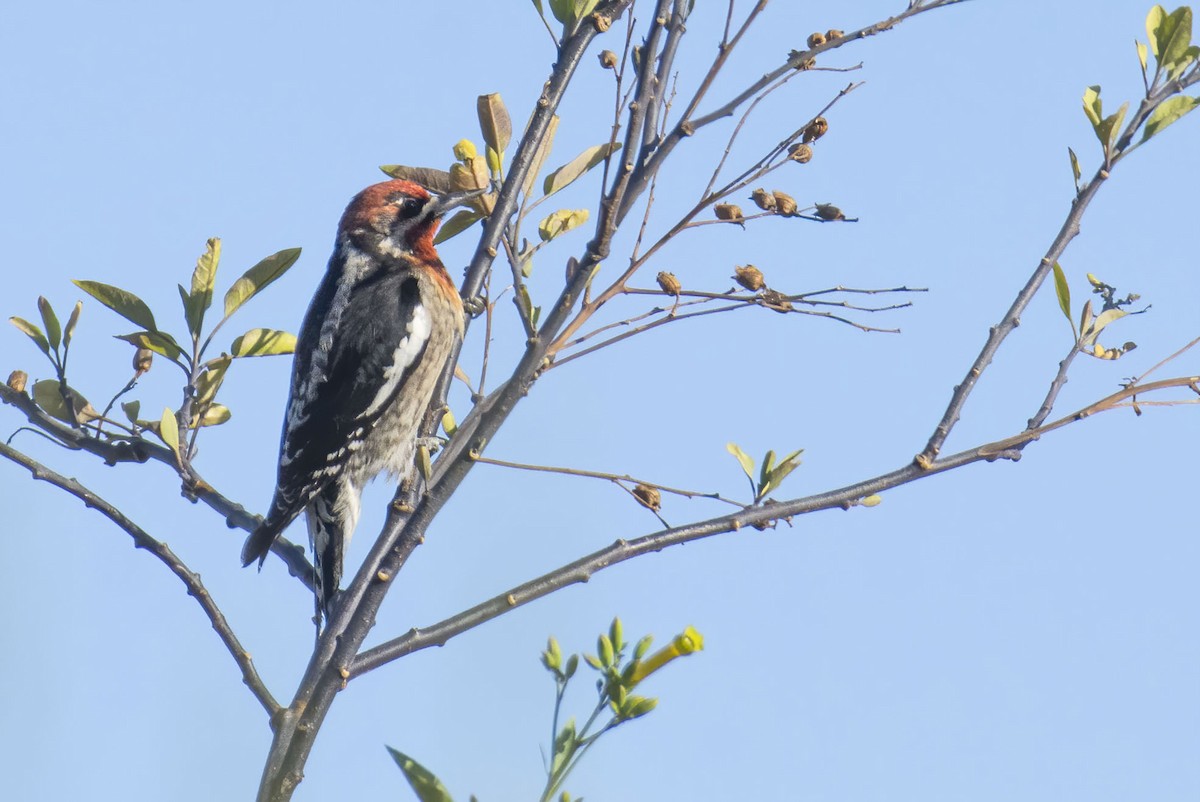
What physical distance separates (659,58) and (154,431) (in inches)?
51.0

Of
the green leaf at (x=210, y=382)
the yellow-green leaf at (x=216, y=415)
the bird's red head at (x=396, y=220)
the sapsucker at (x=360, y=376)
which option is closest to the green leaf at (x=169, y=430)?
the green leaf at (x=210, y=382)

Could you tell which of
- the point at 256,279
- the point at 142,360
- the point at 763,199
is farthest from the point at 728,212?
the point at 142,360

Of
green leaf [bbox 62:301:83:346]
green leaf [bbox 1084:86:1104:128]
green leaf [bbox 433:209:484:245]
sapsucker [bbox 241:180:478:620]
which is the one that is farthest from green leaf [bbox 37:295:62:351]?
green leaf [bbox 1084:86:1104:128]

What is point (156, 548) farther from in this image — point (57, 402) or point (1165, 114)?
point (1165, 114)

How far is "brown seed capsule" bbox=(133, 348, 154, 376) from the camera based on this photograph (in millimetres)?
2926

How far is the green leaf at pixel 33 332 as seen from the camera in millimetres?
2729

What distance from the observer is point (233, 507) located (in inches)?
116

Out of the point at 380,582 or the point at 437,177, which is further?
the point at 437,177

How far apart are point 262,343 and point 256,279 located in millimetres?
171

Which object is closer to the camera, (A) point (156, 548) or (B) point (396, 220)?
(A) point (156, 548)

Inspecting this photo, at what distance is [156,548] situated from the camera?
7.65 ft

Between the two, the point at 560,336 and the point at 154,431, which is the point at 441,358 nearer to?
the point at 154,431

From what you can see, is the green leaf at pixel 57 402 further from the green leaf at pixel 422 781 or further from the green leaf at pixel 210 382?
the green leaf at pixel 422 781

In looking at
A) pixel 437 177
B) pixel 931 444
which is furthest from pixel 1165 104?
pixel 437 177
